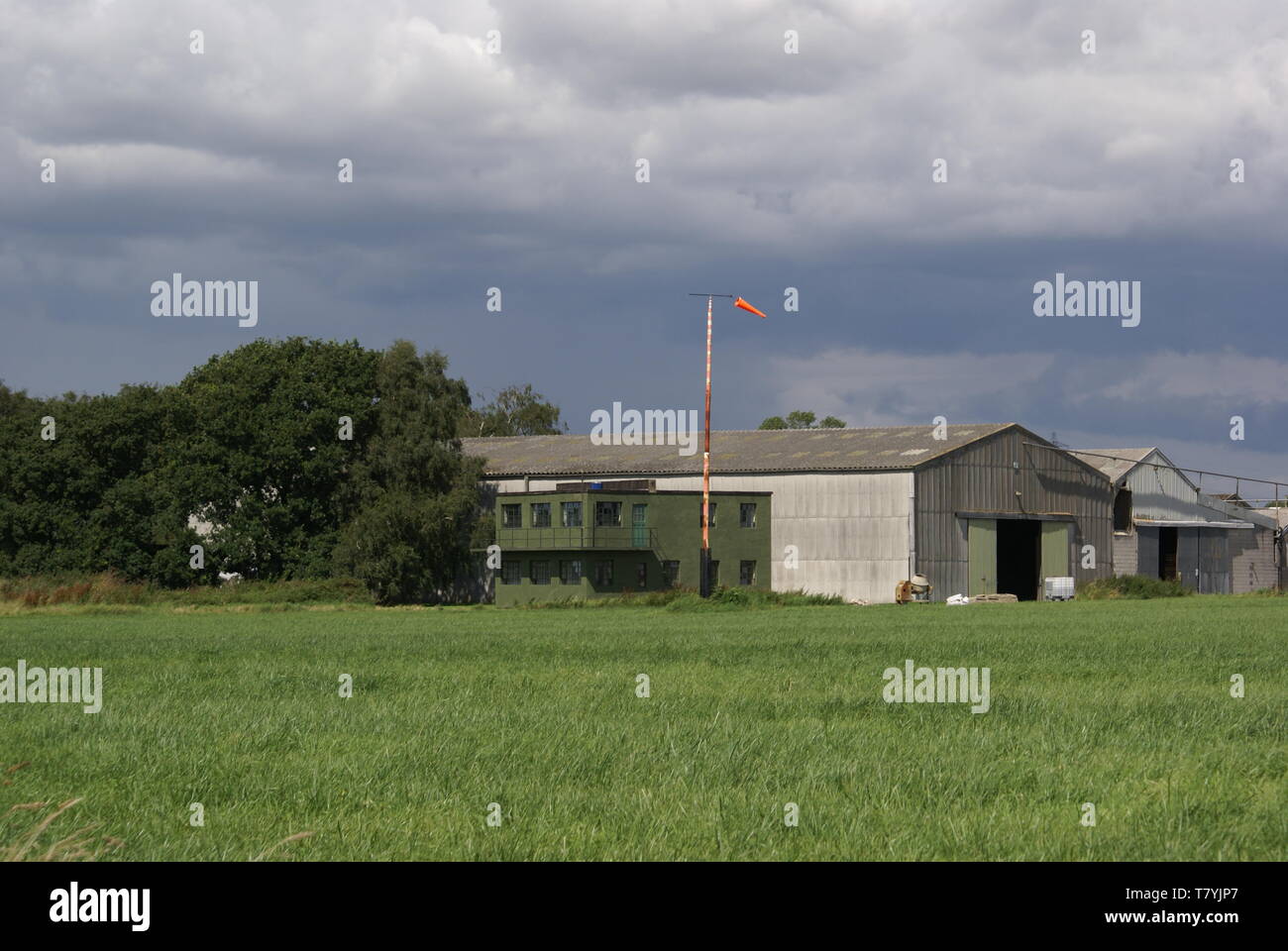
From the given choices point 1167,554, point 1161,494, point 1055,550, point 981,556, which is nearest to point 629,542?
point 981,556

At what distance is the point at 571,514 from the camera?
82.1 metres

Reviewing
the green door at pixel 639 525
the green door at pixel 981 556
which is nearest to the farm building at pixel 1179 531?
the green door at pixel 981 556

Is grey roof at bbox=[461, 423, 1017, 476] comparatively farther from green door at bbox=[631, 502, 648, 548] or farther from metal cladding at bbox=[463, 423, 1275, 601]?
green door at bbox=[631, 502, 648, 548]

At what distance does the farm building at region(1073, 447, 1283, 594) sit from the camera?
88125mm

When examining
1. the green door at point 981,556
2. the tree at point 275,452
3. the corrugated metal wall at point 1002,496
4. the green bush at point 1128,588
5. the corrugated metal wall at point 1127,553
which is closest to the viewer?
the green bush at point 1128,588

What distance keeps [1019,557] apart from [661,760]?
76.4m

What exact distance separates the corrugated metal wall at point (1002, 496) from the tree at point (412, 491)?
2571cm

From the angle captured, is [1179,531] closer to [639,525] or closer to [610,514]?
[639,525]

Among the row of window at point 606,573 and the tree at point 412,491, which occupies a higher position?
the tree at point 412,491

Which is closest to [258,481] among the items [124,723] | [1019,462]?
[1019,462]

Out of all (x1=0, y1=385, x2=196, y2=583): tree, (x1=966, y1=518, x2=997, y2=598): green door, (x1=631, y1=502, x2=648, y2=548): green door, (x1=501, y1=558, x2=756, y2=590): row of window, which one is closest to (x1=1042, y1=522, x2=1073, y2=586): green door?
(x1=966, y1=518, x2=997, y2=598): green door

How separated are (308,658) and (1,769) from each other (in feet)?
43.4

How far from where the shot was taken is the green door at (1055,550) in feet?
270

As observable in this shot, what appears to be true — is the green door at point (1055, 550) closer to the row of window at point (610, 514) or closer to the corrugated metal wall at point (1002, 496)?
the corrugated metal wall at point (1002, 496)
